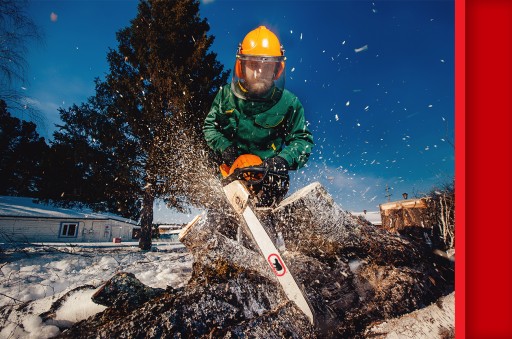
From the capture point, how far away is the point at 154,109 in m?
7.09

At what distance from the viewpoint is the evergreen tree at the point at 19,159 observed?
13719mm

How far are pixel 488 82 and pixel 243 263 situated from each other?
1.85 m

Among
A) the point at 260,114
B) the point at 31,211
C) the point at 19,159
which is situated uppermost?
the point at 19,159

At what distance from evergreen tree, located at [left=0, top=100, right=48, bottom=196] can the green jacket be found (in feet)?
40.6

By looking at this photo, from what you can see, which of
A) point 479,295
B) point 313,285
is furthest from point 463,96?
point 313,285

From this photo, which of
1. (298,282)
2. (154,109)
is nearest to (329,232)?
(298,282)

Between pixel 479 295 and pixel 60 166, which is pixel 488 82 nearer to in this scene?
pixel 479 295

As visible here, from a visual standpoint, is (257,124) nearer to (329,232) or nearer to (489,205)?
(329,232)

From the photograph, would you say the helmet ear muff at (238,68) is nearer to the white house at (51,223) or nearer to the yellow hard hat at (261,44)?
the yellow hard hat at (261,44)

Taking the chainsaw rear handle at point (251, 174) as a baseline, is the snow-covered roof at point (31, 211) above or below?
below

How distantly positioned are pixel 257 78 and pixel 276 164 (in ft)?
3.49

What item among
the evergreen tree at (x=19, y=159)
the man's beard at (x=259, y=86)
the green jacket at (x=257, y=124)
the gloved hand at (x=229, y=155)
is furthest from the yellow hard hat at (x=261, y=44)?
the evergreen tree at (x=19, y=159)

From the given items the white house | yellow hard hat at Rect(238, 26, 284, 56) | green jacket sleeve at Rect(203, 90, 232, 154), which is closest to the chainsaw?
green jacket sleeve at Rect(203, 90, 232, 154)

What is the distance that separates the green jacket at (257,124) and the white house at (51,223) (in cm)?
1768
